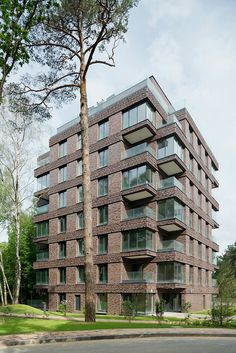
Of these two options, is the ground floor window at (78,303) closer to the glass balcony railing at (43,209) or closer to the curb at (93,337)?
the glass balcony railing at (43,209)

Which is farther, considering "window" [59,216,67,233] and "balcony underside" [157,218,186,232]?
"window" [59,216,67,233]

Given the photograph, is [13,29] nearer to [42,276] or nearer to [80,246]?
[80,246]

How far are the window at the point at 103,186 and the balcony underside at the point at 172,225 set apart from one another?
245 inches

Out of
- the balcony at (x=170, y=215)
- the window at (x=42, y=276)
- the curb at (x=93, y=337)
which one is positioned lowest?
the window at (x=42, y=276)

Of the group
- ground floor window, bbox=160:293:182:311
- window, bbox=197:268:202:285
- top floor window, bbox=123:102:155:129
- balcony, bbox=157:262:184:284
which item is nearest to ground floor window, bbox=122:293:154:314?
balcony, bbox=157:262:184:284

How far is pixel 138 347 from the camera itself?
35.5 ft

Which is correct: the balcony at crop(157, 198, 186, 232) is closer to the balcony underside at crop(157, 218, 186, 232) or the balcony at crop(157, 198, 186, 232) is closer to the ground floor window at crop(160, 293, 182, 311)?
the balcony underside at crop(157, 218, 186, 232)

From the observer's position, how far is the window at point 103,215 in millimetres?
38562

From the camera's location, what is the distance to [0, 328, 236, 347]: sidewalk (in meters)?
11.1

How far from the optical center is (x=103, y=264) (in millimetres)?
37812

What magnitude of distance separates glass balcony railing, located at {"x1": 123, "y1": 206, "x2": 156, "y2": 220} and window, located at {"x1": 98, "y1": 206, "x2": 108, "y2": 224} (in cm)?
228

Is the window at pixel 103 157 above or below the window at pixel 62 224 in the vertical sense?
above

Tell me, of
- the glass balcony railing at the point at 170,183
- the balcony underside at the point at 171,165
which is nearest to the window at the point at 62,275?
the glass balcony railing at the point at 170,183

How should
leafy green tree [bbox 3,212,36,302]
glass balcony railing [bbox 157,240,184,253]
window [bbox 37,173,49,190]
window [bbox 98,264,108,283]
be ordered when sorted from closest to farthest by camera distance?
glass balcony railing [bbox 157,240,184,253], window [bbox 98,264,108,283], window [bbox 37,173,49,190], leafy green tree [bbox 3,212,36,302]
